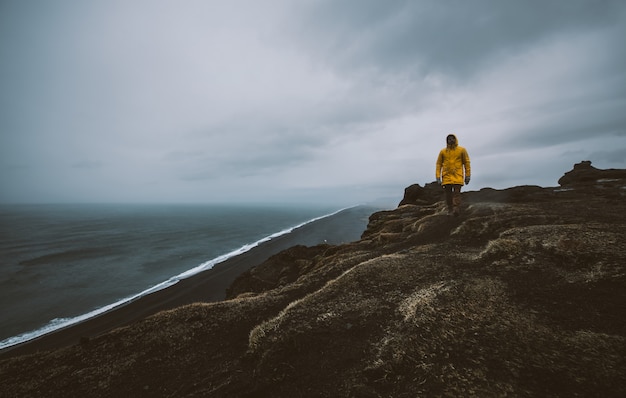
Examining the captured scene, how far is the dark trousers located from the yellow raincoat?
0.88 metres

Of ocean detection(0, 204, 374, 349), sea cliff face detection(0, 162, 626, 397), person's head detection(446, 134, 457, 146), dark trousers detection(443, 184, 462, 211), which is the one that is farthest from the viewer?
ocean detection(0, 204, 374, 349)

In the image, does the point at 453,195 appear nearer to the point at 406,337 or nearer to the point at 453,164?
the point at 453,164

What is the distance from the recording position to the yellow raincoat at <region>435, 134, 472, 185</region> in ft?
54.5

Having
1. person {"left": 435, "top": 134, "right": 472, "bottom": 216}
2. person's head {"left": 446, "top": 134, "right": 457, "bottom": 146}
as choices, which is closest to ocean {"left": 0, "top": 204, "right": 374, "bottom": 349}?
person {"left": 435, "top": 134, "right": 472, "bottom": 216}

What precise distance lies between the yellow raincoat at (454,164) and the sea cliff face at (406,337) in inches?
184

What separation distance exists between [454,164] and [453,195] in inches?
129

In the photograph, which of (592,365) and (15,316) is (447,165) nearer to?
(592,365)

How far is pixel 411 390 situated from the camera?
209 inches

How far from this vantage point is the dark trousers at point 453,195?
59.2ft

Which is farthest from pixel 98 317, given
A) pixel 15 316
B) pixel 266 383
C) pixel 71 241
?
pixel 71 241

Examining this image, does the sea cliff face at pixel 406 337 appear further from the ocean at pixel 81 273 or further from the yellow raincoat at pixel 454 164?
the ocean at pixel 81 273

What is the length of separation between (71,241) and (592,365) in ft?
369

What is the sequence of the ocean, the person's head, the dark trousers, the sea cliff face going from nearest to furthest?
1. the sea cliff face
2. the person's head
3. the dark trousers
4. the ocean

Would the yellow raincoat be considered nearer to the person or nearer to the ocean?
the person
